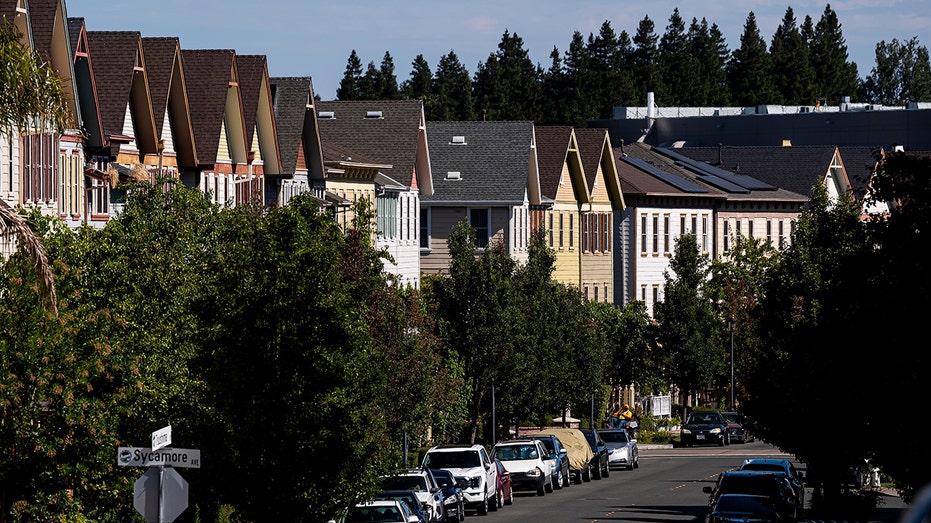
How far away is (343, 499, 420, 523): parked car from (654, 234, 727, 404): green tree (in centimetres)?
Answer: 5297

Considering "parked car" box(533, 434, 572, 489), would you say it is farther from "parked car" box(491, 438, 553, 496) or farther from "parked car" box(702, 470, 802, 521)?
"parked car" box(702, 470, 802, 521)

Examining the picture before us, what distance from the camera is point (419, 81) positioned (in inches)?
7618

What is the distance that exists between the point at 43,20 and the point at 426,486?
13340 mm

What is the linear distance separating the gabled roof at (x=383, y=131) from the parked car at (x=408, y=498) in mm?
35302

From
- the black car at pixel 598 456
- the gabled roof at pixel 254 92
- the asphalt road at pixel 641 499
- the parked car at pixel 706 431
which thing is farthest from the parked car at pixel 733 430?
the gabled roof at pixel 254 92

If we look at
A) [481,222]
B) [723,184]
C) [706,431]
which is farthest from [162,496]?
[723,184]

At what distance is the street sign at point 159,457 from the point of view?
19.1 m

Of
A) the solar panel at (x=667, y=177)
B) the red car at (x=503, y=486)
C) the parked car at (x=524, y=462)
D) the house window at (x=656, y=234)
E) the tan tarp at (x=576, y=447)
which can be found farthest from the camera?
the solar panel at (x=667, y=177)

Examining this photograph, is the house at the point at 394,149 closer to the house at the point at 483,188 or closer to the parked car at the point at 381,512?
the house at the point at 483,188

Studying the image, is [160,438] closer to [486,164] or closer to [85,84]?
[85,84]

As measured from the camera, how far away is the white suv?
146ft

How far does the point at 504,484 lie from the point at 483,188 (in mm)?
33486

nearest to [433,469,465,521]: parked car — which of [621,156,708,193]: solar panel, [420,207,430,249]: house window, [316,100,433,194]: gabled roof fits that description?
[316,100,433,194]: gabled roof

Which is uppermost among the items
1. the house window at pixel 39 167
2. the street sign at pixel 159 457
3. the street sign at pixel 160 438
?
the house window at pixel 39 167
